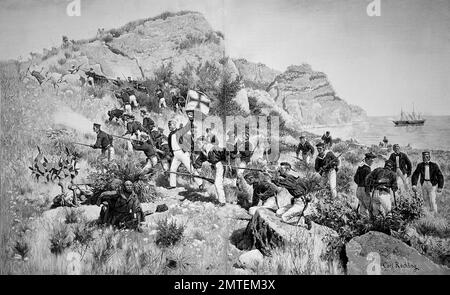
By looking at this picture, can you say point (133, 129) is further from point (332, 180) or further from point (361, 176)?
point (361, 176)

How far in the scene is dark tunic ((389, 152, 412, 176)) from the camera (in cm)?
599

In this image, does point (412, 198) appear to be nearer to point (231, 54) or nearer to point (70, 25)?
point (231, 54)

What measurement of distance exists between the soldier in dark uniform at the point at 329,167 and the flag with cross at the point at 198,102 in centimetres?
149

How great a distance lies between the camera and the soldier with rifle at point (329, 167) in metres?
→ 5.97

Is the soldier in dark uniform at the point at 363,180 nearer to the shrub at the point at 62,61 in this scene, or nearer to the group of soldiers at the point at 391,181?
the group of soldiers at the point at 391,181

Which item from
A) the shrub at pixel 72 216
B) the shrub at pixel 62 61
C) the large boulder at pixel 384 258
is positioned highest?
the shrub at pixel 62 61

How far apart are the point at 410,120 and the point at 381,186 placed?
0.88m

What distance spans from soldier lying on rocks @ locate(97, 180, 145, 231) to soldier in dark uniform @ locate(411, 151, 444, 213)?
3274 mm

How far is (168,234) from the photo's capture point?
5820 millimetres

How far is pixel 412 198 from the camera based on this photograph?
593cm

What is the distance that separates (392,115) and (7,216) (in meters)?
4.75

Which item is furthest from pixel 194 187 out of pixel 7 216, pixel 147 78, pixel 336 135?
pixel 7 216

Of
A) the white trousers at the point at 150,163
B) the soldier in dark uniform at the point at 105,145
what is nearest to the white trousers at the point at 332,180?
the white trousers at the point at 150,163

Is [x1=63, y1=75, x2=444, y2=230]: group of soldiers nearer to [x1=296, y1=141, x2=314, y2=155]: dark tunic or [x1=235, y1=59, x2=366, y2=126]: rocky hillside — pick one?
[x1=296, y1=141, x2=314, y2=155]: dark tunic
